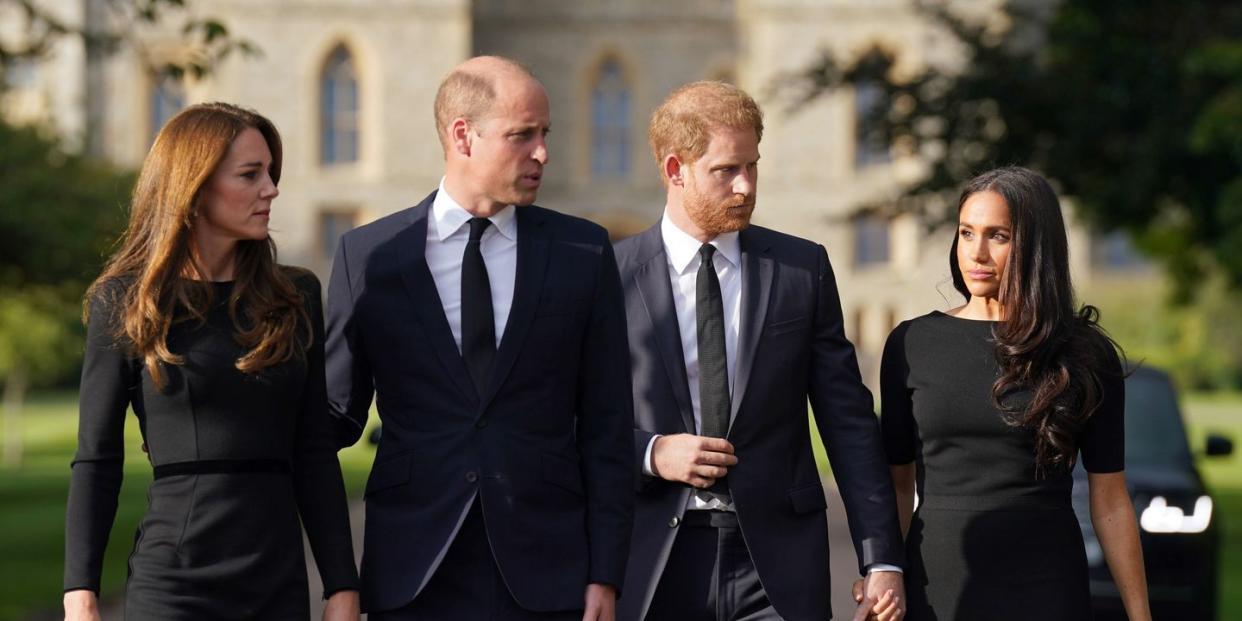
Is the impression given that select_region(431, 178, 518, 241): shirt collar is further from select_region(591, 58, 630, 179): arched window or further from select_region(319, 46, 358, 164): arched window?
select_region(591, 58, 630, 179): arched window

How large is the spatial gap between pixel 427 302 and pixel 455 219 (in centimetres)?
25

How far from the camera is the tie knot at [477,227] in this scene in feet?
16.0

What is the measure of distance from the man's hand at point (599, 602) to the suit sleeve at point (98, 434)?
3.78 ft

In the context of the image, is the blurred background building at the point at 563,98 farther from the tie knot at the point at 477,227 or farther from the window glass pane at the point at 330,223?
the tie knot at the point at 477,227

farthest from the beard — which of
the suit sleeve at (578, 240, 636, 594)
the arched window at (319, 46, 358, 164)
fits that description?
the arched window at (319, 46, 358, 164)

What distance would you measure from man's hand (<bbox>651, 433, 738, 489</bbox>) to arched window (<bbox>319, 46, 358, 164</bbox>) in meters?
46.1

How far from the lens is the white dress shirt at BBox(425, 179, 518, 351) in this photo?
4.86 meters

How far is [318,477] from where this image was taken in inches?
183

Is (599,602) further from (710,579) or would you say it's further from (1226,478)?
(1226,478)

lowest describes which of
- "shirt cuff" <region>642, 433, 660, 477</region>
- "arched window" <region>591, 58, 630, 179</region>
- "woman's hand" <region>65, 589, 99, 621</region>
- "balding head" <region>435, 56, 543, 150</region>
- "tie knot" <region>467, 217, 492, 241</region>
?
"woman's hand" <region>65, 589, 99, 621</region>

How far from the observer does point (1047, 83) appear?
57.3 ft

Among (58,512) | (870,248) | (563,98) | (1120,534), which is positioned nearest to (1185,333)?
(870,248)

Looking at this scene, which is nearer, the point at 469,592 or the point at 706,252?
the point at 469,592

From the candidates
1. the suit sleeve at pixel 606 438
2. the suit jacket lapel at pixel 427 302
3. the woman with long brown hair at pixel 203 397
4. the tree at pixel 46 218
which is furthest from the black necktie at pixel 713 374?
the tree at pixel 46 218
